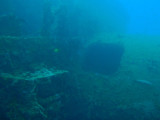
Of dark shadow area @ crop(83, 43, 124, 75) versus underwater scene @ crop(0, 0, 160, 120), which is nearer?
underwater scene @ crop(0, 0, 160, 120)

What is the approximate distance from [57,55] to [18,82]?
243 inches

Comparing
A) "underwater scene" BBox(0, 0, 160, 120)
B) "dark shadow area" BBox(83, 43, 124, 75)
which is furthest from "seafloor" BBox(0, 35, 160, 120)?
"dark shadow area" BBox(83, 43, 124, 75)

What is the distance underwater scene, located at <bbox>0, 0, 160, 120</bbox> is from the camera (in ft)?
33.0

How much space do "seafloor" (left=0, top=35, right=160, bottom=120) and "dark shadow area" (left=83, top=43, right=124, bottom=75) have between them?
872 mm

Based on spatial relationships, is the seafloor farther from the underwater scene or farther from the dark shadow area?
the dark shadow area

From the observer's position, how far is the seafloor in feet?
32.3

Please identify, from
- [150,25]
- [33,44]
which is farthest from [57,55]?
[150,25]

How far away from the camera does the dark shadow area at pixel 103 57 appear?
60.7 ft

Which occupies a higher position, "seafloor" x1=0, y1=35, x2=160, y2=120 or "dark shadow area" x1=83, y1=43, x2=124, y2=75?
"dark shadow area" x1=83, y1=43, x2=124, y2=75

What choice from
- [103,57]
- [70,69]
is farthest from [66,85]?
[103,57]

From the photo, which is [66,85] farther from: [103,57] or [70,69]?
[103,57]

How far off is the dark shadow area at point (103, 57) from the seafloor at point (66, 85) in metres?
0.87

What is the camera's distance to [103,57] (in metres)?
19.5

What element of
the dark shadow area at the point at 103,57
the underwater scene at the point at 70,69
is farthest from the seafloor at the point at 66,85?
the dark shadow area at the point at 103,57
